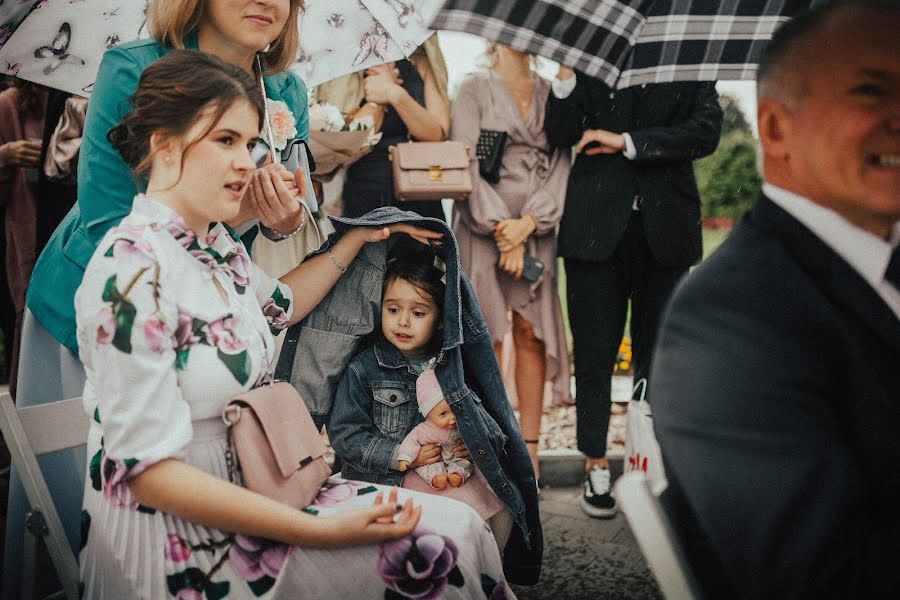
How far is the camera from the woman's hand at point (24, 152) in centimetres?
404

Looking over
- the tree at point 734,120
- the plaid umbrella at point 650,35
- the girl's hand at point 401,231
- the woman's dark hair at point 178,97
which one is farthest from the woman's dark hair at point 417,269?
the tree at point 734,120

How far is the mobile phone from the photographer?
405cm

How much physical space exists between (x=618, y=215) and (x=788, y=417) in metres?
2.63

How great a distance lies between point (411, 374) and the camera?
267 cm

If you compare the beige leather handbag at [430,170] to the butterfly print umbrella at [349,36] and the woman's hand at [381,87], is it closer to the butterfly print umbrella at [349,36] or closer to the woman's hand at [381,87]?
the woman's hand at [381,87]

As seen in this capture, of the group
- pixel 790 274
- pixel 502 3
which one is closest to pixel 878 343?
pixel 790 274

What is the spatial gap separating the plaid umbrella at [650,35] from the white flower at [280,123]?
0.73 meters

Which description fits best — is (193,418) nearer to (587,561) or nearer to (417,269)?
(417,269)

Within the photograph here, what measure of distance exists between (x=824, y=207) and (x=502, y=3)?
1.00m

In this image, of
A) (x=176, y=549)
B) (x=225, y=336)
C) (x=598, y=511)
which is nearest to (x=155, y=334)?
(x=225, y=336)

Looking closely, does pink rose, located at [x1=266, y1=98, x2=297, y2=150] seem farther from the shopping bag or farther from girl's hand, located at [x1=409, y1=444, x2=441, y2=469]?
the shopping bag

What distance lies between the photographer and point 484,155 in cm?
404

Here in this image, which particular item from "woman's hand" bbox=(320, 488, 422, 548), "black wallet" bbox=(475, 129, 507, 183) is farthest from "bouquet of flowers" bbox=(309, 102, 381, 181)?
"woman's hand" bbox=(320, 488, 422, 548)

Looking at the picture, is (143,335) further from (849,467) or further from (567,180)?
(567,180)
